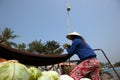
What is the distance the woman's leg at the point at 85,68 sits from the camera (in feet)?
14.0

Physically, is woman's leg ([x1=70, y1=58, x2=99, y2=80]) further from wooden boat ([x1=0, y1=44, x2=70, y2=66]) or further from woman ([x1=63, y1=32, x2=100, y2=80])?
wooden boat ([x1=0, y1=44, x2=70, y2=66])

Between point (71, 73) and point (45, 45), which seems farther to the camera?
point (45, 45)

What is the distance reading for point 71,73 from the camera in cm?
424

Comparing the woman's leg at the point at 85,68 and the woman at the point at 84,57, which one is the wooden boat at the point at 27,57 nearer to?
the woman's leg at the point at 85,68

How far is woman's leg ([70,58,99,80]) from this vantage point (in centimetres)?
425

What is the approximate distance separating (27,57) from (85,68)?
209cm

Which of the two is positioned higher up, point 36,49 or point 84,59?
point 36,49

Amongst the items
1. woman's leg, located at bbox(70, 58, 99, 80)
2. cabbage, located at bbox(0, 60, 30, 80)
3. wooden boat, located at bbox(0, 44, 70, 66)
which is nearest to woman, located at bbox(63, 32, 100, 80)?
woman's leg, located at bbox(70, 58, 99, 80)

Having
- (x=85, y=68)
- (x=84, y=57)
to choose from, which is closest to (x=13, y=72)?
(x=85, y=68)

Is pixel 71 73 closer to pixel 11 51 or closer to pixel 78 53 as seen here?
pixel 78 53

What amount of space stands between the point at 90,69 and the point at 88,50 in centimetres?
48

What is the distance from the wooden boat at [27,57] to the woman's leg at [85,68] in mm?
1157

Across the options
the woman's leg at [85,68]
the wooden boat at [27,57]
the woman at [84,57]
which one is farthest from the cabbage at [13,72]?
the woman at [84,57]

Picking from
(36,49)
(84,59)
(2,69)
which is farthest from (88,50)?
(36,49)
